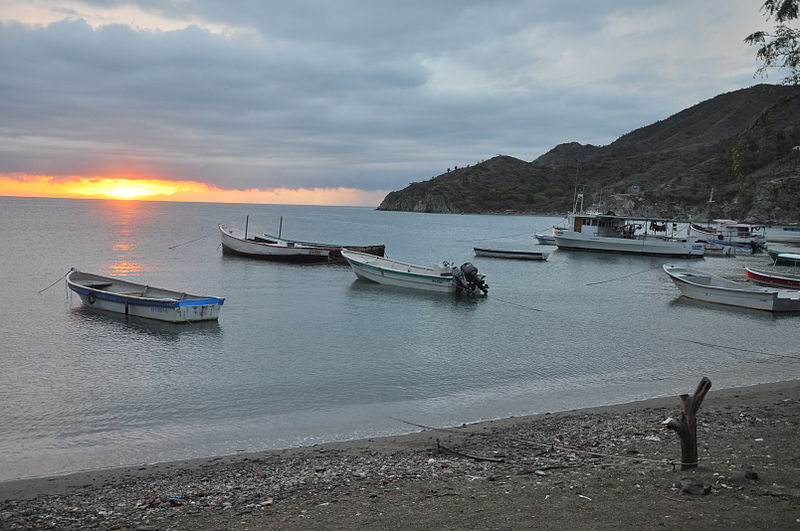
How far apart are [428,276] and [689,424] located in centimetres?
2669

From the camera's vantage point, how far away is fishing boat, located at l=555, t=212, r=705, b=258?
217 ft

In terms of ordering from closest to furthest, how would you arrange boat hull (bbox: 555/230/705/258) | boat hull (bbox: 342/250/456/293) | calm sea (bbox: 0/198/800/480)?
calm sea (bbox: 0/198/800/480) < boat hull (bbox: 342/250/456/293) < boat hull (bbox: 555/230/705/258)

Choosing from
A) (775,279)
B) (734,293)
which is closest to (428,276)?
(734,293)

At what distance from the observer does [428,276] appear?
34.2m

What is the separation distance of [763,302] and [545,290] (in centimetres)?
1233

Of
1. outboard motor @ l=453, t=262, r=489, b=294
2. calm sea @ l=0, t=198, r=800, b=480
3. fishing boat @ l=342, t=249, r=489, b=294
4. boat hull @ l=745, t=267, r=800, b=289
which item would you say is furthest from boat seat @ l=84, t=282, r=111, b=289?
boat hull @ l=745, t=267, r=800, b=289

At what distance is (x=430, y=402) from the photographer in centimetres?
1442

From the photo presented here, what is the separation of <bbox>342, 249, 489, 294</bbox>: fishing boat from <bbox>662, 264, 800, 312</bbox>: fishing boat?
1088 cm

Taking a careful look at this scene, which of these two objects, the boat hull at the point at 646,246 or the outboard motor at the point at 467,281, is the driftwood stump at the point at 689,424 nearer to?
the outboard motor at the point at 467,281

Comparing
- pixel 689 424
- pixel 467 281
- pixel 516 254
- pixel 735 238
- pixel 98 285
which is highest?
pixel 735 238

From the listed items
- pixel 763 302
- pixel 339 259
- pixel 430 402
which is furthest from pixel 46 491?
pixel 339 259

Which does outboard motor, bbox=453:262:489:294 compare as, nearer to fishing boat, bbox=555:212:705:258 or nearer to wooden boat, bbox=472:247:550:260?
wooden boat, bbox=472:247:550:260

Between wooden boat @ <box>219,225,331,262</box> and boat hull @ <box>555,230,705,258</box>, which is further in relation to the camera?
boat hull @ <box>555,230,705,258</box>

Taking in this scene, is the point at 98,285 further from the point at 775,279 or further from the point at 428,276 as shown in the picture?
the point at 775,279
